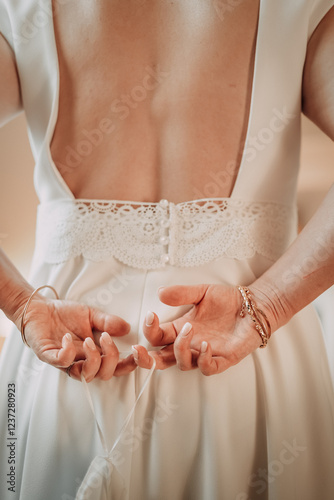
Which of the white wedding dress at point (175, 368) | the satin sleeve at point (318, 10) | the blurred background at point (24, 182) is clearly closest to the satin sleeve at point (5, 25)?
the white wedding dress at point (175, 368)

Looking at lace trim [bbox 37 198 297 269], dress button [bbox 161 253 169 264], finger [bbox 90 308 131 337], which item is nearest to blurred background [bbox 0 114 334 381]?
lace trim [bbox 37 198 297 269]

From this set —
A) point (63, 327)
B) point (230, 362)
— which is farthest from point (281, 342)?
point (63, 327)

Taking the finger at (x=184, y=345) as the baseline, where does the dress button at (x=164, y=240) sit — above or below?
above

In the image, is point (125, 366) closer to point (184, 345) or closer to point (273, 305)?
point (184, 345)

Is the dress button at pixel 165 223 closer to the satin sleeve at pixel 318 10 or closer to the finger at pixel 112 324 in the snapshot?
the finger at pixel 112 324

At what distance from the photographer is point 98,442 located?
673 mm

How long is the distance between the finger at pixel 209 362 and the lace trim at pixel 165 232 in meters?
0.18

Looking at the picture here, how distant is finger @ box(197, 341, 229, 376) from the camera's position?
0.63 metres

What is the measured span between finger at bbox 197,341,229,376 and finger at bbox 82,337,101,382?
0.49 feet

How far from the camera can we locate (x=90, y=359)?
65 cm

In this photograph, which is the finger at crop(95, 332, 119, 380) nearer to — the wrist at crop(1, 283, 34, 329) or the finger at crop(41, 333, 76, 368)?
the finger at crop(41, 333, 76, 368)

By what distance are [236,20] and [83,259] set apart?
0.53 m

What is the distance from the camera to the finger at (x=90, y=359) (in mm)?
647

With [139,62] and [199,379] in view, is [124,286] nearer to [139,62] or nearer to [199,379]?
[199,379]
